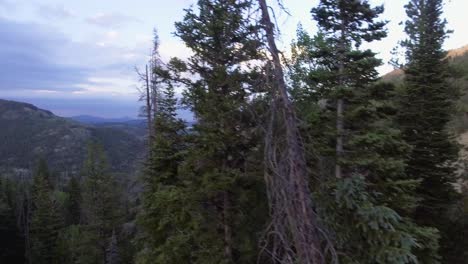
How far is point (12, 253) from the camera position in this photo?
3891 centimetres

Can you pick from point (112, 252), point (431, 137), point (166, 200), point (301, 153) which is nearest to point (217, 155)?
point (166, 200)

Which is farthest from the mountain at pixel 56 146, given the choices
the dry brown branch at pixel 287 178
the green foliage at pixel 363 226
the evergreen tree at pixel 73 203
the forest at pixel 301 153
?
the dry brown branch at pixel 287 178

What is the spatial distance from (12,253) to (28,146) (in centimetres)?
15952

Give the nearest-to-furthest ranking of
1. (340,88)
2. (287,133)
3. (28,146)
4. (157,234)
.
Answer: (287,133), (340,88), (157,234), (28,146)

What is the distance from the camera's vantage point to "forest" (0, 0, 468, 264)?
414cm

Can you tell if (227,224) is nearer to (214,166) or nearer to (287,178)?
(214,166)

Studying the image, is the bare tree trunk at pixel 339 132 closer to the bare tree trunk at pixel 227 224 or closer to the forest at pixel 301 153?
the forest at pixel 301 153

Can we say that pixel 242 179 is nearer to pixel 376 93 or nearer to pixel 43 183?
pixel 376 93

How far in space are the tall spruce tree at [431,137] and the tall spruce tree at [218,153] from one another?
6.90 metres

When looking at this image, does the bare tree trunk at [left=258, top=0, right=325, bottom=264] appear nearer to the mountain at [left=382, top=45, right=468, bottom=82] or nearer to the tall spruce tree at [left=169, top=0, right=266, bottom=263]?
the tall spruce tree at [left=169, top=0, right=266, bottom=263]

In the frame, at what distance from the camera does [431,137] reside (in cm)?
1448

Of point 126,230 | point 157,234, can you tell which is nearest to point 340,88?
point 157,234

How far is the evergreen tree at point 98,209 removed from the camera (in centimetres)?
3094

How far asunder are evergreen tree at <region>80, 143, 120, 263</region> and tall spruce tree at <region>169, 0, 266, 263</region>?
21756 mm
